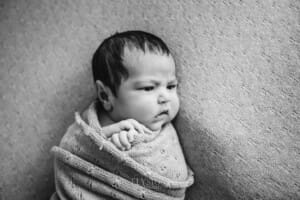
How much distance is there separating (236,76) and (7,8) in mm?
918

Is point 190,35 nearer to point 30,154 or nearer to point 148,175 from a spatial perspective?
point 148,175

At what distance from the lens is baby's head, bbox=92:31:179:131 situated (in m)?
0.92

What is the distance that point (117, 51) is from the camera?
94 centimetres

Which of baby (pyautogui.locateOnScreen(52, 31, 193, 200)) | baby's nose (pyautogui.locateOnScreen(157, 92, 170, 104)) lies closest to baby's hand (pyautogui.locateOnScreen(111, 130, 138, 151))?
baby (pyautogui.locateOnScreen(52, 31, 193, 200))

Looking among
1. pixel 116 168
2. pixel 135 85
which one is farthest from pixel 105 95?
pixel 116 168

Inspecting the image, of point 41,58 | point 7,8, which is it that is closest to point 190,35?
point 41,58

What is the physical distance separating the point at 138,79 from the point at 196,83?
0.22 meters

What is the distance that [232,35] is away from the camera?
974mm

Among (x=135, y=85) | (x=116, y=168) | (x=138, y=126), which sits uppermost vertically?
(x=135, y=85)

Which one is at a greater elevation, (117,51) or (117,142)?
(117,51)

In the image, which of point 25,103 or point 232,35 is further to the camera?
point 25,103

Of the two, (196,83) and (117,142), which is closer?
(117,142)

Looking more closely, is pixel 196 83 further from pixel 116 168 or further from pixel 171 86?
pixel 116 168

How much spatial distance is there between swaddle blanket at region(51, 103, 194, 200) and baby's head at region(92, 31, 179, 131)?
7 centimetres
